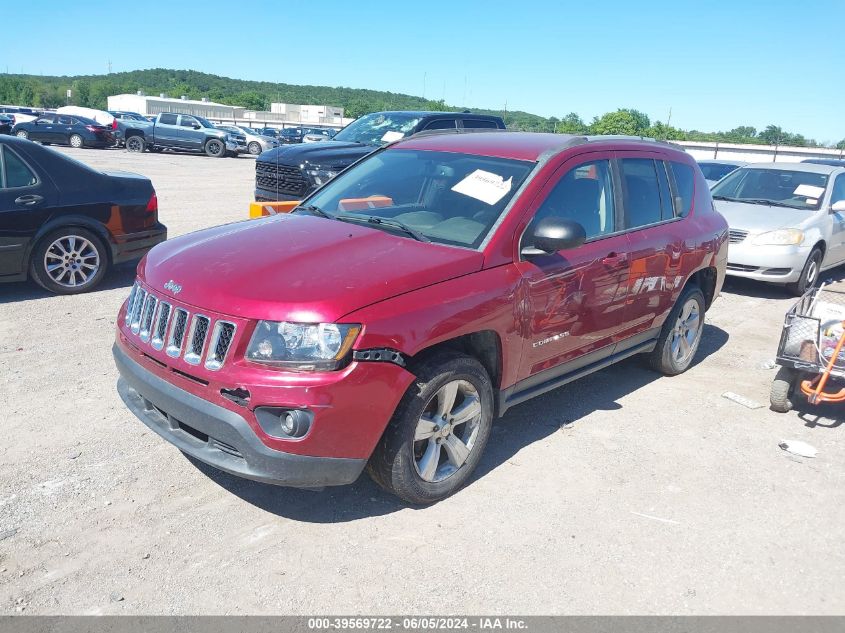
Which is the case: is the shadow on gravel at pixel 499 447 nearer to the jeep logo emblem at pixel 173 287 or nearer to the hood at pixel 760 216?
the jeep logo emblem at pixel 173 287

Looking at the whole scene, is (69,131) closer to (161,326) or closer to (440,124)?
(440,124)

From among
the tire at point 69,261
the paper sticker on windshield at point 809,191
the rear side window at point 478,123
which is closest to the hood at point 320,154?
the rear side window at point 478,123

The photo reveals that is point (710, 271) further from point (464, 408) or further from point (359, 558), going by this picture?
point (359, 558)

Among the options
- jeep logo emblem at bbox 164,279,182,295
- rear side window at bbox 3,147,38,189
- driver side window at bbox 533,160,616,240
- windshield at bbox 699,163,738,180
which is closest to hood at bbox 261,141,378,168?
rear side window at bbox 3,147,38,189

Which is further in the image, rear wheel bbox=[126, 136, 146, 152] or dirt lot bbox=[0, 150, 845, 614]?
rear wheel bbox=[126, 136, 146, 152]

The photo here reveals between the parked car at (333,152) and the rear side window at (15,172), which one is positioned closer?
the rear side window at (15,172)

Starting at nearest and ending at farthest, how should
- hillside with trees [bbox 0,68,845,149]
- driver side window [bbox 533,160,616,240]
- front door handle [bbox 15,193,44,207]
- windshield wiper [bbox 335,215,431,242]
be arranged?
windshield wiper [bbox 335,215,431,242] < driver side window [bbox 533,160,616,240] < front door handle [bbox 15,193,44,207] < hillside with trees [bbox 0,68,845,149]

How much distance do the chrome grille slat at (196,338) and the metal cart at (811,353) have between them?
4.12 meters

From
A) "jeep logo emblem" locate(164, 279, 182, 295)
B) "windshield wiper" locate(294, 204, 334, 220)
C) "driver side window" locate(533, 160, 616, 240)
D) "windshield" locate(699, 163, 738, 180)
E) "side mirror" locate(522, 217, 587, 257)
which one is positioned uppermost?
"windshield" locate(699, 163, 738, 180)

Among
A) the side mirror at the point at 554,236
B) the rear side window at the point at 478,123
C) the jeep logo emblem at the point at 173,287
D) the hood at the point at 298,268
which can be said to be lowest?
the jeep logo emblem at the point at 173,287

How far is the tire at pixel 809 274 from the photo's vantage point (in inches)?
367

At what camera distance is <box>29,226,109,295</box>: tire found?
689 centimetres

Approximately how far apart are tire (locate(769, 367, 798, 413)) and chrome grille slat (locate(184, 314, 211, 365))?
4.24 meters

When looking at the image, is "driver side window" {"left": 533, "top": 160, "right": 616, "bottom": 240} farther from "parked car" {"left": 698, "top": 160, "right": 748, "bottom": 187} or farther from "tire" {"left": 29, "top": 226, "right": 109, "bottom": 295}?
"parked car" {"left": 698, "top": 160, "right": 748, "bottom": 187}
